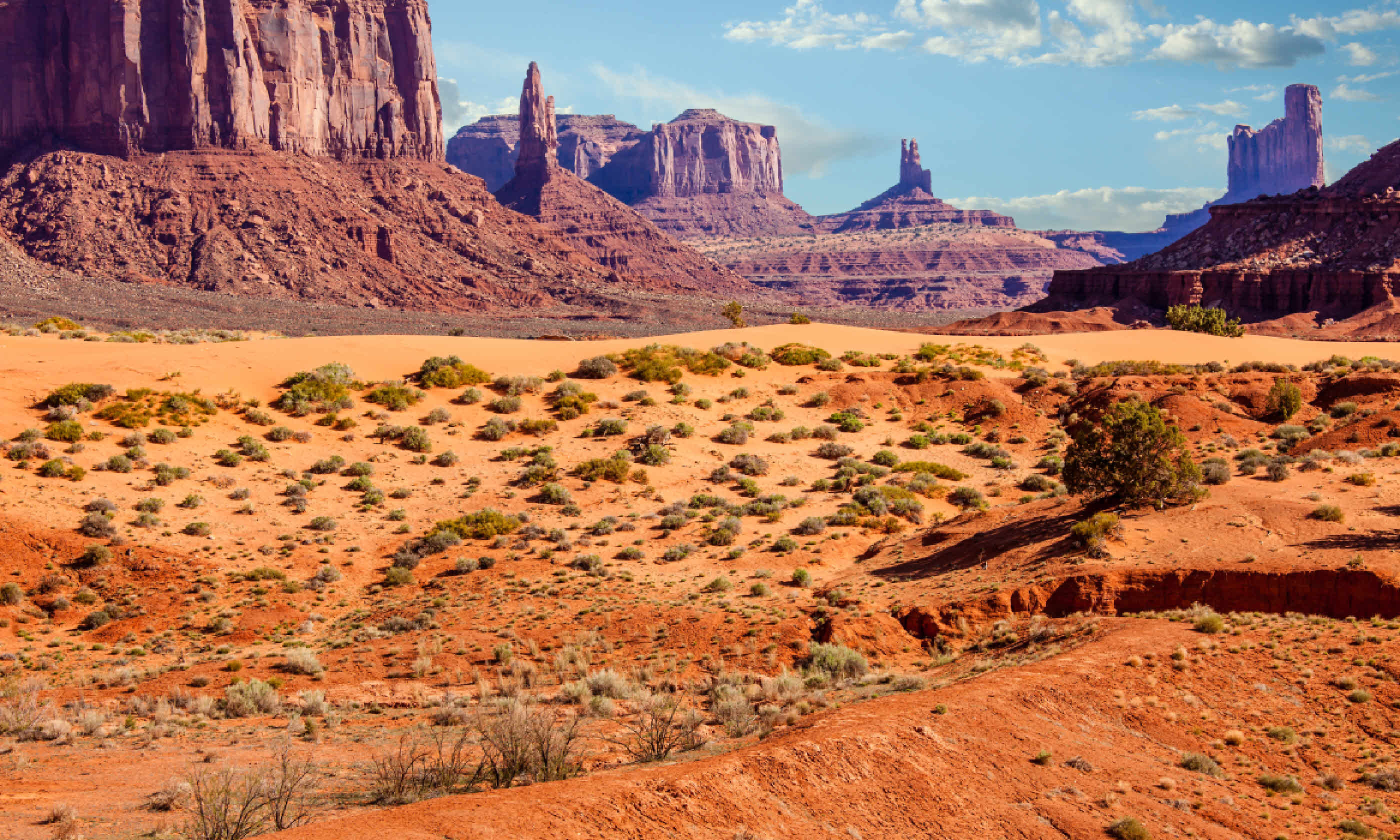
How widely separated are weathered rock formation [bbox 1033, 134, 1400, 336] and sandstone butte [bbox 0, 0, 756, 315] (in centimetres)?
5509

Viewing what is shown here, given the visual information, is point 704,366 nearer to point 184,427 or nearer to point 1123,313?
point 184,427

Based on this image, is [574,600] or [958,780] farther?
[574,600]

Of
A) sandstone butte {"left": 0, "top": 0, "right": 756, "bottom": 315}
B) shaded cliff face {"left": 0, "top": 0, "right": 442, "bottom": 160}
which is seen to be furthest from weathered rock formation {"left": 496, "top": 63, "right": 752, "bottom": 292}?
shaded cliff face {"left": 0, "top": 0, "right": 442, "bottom": 160}

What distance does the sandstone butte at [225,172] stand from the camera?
11406 centimetres

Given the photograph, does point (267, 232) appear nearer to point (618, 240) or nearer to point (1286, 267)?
point (618, 240)

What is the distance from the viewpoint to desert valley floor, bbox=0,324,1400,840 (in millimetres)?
11289

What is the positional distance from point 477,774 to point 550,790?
52.1 inches

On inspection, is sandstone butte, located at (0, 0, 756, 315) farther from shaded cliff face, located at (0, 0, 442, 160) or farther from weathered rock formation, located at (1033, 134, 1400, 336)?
weathered rock formation, located at (1033, 134, 1400, 336)

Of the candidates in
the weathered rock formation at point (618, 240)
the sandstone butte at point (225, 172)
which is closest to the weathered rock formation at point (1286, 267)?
the sandstone butte at point (225, 172)

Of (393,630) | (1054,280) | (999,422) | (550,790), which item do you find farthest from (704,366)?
(1054,280)

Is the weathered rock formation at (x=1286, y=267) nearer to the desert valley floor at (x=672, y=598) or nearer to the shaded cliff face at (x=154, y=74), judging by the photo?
the desert valley floor at (x=672, y=598)

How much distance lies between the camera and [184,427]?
30.6 m

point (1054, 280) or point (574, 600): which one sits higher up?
point (1054, 280)

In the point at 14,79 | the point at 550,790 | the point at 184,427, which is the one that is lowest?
the point at 550,790
